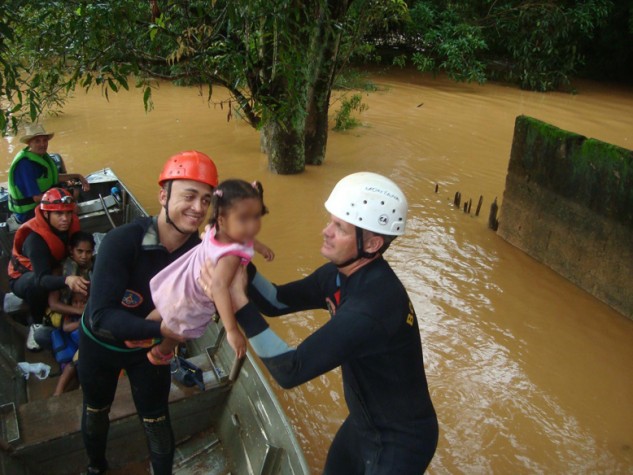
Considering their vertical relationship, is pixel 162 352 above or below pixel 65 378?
above

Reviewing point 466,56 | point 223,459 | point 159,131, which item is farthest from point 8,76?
point 466,56

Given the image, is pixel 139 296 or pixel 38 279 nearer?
pixel 139 296

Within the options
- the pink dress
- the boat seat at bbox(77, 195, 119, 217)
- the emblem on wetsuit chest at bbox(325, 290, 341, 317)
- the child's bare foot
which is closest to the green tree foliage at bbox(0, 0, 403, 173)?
the boat seat at bbox(77, 195, 119, 217)

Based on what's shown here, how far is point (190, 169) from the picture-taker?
2553 millimetres

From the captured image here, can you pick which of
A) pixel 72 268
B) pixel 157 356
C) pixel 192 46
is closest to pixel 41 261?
pixel 72 268

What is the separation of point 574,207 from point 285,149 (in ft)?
16.0

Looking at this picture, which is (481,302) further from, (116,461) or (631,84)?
(631,84)

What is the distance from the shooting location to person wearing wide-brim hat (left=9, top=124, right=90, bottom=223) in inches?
212

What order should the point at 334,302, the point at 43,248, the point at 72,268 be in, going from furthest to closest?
the point at 72,268
the point at 43,248
the point at 334,302

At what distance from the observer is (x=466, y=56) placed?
15352mm

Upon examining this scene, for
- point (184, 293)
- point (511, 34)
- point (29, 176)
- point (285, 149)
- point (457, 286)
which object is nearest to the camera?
point (184, 293)

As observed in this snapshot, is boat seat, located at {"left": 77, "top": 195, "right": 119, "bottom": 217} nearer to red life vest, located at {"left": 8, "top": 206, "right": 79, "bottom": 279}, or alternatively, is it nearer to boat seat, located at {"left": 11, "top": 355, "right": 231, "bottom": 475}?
red life vest, located at {"left": 8, "top": 206, "right": 79, "bottom": 279}

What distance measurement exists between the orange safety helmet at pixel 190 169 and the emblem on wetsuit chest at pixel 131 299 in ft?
1.86

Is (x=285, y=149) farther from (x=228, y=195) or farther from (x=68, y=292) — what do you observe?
(x=228, y=195)
